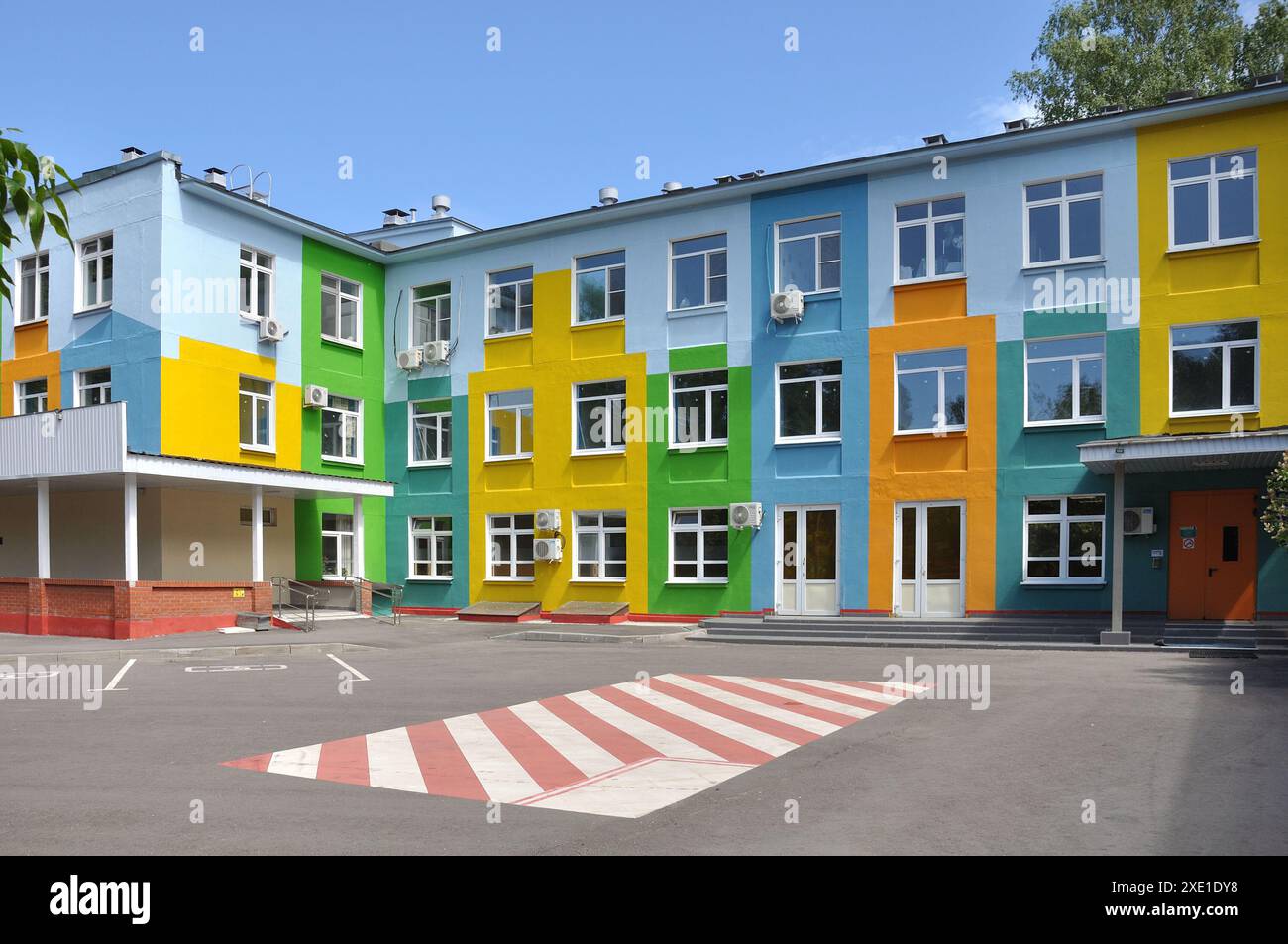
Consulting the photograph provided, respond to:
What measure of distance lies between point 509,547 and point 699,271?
28.4ft

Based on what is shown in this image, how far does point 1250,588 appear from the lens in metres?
19.7

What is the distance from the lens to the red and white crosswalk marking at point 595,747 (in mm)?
7805

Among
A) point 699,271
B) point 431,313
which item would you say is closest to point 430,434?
point 431,313

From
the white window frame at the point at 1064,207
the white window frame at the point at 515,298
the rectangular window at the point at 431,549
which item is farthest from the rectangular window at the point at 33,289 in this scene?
the white window frame at the point at 1064,207

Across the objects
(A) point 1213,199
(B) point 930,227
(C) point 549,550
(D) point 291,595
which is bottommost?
(D) point 291,595

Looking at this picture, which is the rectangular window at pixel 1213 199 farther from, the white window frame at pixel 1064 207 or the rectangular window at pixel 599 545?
the rectangular window at pixel 599 545

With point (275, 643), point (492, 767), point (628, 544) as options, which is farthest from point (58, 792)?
point (628, 544)

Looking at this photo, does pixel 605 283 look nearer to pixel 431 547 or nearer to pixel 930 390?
pixel 431 547

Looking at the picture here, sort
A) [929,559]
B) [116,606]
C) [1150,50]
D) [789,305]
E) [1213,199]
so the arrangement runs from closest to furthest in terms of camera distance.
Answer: [1213,199]
[116,606]
[929,559]
[789,305]
[1150,50]

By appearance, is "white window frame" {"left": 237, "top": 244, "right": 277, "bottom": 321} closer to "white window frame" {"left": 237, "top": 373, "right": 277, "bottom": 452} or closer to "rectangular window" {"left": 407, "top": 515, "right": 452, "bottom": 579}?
"white window frame" {"left": 237, "top": 373, "right": 277, "bottom": 452}

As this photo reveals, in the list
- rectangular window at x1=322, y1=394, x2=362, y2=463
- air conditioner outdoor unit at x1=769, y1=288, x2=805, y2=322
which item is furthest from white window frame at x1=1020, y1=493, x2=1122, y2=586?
rectangular window at x1=322, y1=394, x2=362, y2=463

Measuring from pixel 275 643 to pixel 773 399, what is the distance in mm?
11781

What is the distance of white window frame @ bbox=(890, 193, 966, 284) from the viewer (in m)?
22.8

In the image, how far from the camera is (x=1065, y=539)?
21.3 meters
